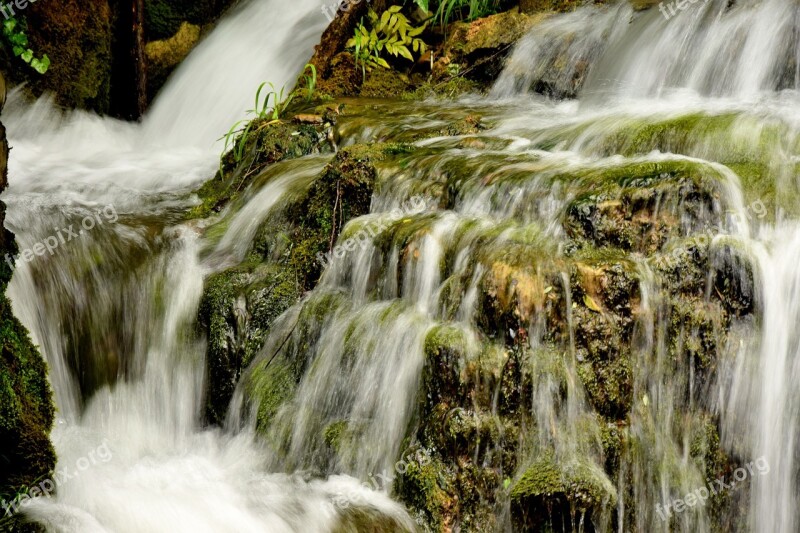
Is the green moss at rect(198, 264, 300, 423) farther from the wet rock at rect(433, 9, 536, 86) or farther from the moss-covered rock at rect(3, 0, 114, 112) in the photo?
the moss-covered rock at rect(3, 0, 114, 112)

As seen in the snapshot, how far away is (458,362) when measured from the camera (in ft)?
11.5

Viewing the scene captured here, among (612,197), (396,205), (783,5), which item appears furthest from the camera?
(783,5)

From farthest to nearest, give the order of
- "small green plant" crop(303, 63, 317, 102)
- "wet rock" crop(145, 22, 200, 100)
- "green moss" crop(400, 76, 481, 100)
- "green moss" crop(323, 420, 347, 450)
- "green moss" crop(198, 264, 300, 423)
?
"wet rock" crop(145, 22, 200, 100) → "green moss" crop(400, 76, 481, 100) → "small green plant" crop(303, 63, 317, 102) → "green moss" crop(198, 264, 300, 423) → "green moss" crop(323, 420, 347, 450)

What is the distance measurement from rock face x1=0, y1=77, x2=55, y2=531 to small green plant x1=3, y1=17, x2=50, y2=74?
545cm

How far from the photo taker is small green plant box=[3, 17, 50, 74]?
8242 mm

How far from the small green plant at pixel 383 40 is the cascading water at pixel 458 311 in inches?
59.8

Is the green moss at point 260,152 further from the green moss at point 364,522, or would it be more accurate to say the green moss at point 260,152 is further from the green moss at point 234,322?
the green moss at point 364,522

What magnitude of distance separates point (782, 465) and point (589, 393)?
0.92 meters

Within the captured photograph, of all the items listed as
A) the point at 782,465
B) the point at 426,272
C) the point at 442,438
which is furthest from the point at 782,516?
the point at 426,272

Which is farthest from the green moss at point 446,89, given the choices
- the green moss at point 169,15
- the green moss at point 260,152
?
the green moss at point 169,15

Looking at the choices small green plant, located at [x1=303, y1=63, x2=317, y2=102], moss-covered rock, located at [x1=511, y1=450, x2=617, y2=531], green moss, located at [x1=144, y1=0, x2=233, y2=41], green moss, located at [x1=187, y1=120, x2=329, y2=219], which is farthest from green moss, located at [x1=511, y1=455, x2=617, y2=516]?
green moss, located at [x1=144, y1=0, x2=233, y2=41]

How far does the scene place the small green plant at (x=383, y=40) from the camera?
317 inches

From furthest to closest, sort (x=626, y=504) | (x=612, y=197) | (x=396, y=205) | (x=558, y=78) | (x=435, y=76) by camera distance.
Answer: (x=435, y=76) → (x=558, y=78) → (x=396, y=205) → (x=612, y=197) → (x=626, y=504)

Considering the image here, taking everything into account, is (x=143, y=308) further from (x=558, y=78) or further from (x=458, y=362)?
(x=558, y=78)
